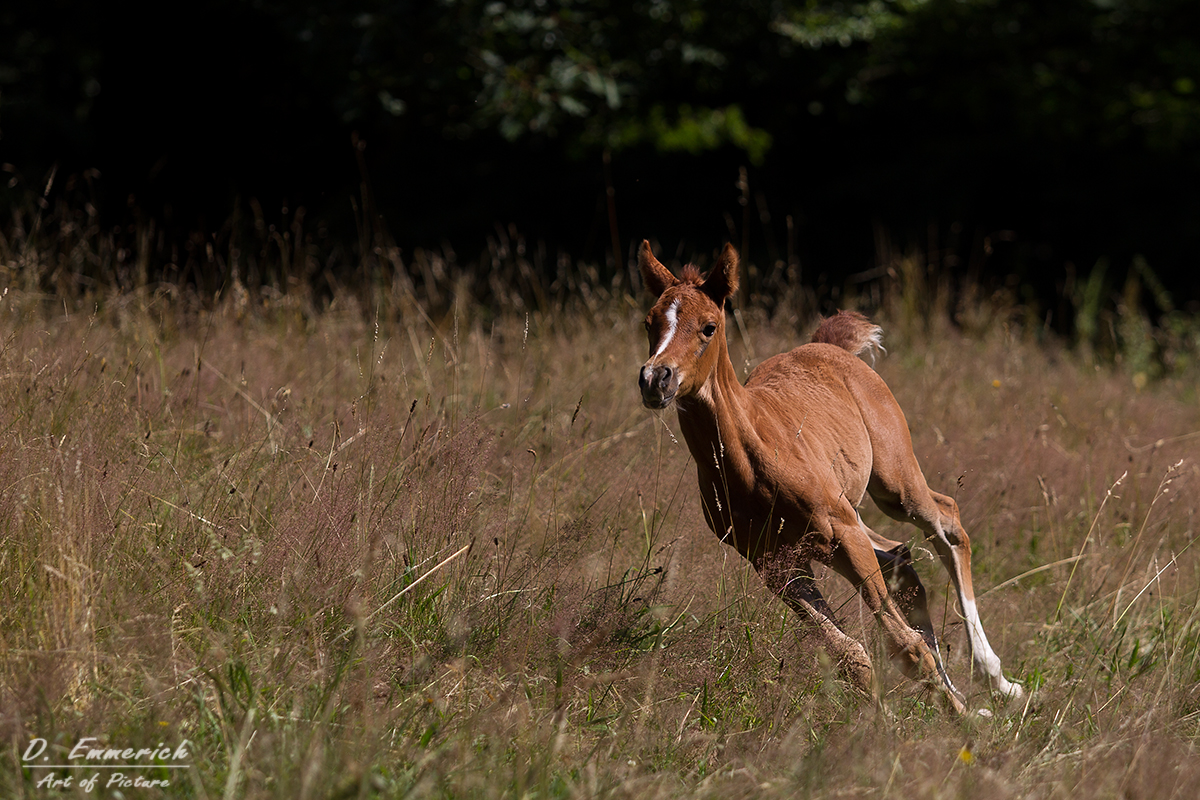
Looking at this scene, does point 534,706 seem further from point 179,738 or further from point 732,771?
point 179,738

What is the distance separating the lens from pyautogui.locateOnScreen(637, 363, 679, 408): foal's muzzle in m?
3.37

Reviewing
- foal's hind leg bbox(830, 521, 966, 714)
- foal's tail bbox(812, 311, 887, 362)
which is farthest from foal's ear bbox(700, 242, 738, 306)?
foal's tail bbox(812, 311, 887, 362)

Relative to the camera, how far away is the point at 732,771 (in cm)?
299

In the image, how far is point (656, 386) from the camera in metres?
3.39

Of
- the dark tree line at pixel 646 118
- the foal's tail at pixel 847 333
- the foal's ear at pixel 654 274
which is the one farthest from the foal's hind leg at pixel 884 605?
the dark tree line at pixel 646 118

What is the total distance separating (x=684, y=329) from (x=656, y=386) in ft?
1.33

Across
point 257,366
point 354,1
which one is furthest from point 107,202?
point 257,366

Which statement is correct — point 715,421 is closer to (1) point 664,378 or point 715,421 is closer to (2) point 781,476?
(2) point 781,476

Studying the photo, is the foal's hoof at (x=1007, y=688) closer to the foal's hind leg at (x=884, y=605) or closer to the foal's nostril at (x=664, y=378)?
the foal's hind leg at (x=884, y=605)

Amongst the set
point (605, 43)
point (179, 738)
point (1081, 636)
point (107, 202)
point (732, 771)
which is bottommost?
point (1081, 636)

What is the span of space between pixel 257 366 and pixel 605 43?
15.7ft

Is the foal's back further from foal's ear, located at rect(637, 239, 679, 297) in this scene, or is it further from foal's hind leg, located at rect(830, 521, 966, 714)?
foal's ear, located at rect(637, 239, 679, 297)

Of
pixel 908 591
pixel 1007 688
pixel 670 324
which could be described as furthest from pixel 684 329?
pixel 1007 688

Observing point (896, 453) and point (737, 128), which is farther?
point (737, 128)
